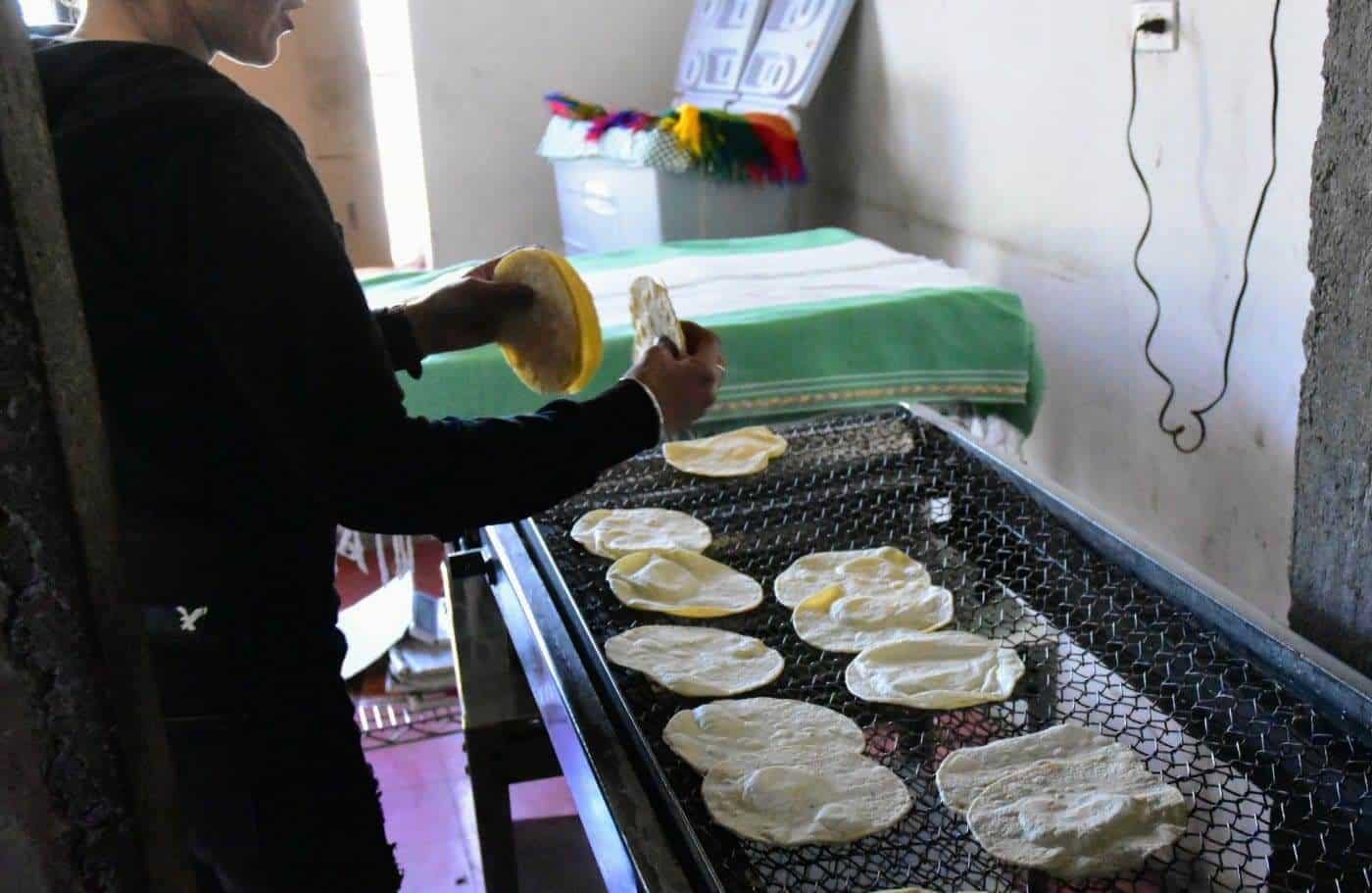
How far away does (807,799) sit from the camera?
38.1 inches

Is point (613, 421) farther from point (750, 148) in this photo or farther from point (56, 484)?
point (750, 148)

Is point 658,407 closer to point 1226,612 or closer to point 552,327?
point 552,327

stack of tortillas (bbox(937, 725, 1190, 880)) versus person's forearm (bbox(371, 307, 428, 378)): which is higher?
person's forearm (bbox(371, 307, 428, 378))

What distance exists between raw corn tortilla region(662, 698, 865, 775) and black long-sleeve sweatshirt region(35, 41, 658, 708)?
0.25 metres

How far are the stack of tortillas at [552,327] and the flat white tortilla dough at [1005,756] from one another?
1.74 feet

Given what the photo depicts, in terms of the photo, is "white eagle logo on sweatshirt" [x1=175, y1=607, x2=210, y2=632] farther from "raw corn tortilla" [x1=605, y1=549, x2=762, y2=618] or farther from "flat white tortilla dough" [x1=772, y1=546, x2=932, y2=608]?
"flat white tortilla dough" [x1=772, y1=546, x2=932, y2=608]

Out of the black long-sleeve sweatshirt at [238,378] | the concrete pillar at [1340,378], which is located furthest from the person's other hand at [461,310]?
the concrete pillar at [1340,378]

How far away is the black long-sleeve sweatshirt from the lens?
2.58 ft

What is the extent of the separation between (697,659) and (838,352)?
42.3 inches

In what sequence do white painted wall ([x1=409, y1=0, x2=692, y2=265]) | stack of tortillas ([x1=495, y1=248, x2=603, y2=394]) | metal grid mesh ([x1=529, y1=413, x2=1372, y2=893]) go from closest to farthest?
1. metal grid mesh ([x1=529, y1=413, x2=1372, y2=893])
2. stack of tortillas ([x1=495, y1=248, x2=603, y2=394])
3. white painted wall ([x1=409, y1=0, x2=692, y2=265])

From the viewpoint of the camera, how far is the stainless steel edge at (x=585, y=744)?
856 millimetres

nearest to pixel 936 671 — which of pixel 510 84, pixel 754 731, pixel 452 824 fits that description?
pixel 754 731

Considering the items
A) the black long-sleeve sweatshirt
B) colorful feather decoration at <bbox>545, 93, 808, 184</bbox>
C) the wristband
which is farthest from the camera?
colorful feather decoration at <bbox>545, 93, 808, 184</bbox>

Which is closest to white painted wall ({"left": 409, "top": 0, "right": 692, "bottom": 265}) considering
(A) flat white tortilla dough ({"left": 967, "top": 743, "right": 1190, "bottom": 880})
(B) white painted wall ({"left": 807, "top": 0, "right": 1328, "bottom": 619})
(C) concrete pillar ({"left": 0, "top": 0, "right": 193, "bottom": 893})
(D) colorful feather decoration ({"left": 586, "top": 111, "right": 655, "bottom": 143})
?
(D) colorful feather decoration ({"left": 586, "top": 111, "right": 655, "bottom": 143})
